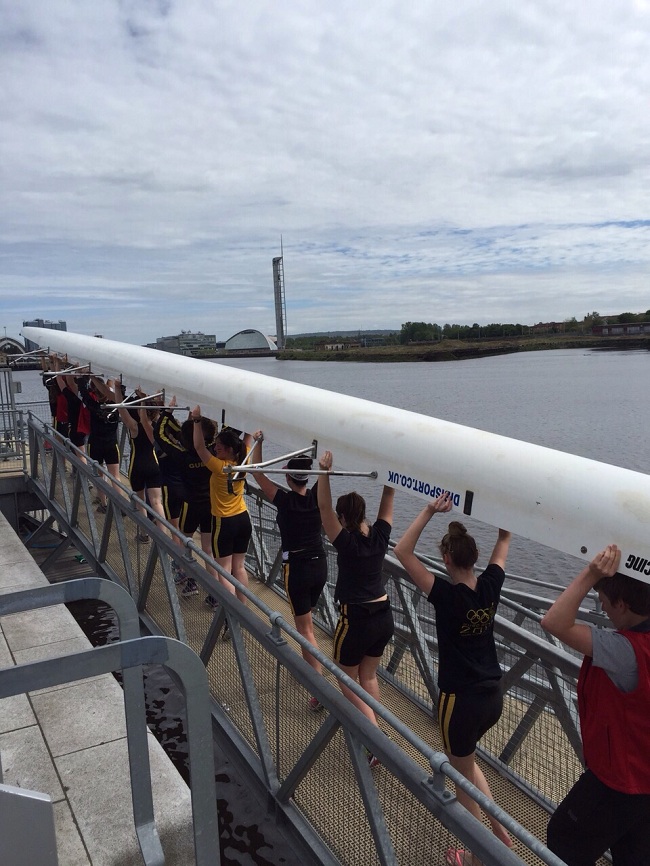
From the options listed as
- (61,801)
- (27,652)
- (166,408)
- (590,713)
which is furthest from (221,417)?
(590,713)

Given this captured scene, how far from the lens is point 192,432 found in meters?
5.63

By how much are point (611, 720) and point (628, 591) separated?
45 centimetres

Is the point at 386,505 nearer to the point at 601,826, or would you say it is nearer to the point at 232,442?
the point at 232,442

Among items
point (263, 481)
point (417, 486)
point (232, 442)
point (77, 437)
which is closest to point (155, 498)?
point (77, 437)

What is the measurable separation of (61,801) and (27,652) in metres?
1.66

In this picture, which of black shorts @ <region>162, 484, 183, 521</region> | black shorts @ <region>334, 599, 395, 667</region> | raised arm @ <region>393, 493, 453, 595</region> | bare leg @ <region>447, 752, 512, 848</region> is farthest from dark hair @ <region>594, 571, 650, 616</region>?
black shorts @ <region>162, 484, 183, 521</region>

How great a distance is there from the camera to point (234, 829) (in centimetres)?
536

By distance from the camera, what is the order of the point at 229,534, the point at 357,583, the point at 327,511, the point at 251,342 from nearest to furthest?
the point at 327,511
the point at 357,583
the point at 229,534
the point at 251,342

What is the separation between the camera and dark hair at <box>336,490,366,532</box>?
372 cm

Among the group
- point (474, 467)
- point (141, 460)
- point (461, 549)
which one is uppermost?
point (474, 467)

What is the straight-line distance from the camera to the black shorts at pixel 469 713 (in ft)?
9.98

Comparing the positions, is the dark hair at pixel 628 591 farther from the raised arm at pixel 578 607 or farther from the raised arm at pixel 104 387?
the raised arm at pixel 104 387

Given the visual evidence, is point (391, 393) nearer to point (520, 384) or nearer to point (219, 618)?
point (520, 384)

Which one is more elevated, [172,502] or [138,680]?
[138,680]
